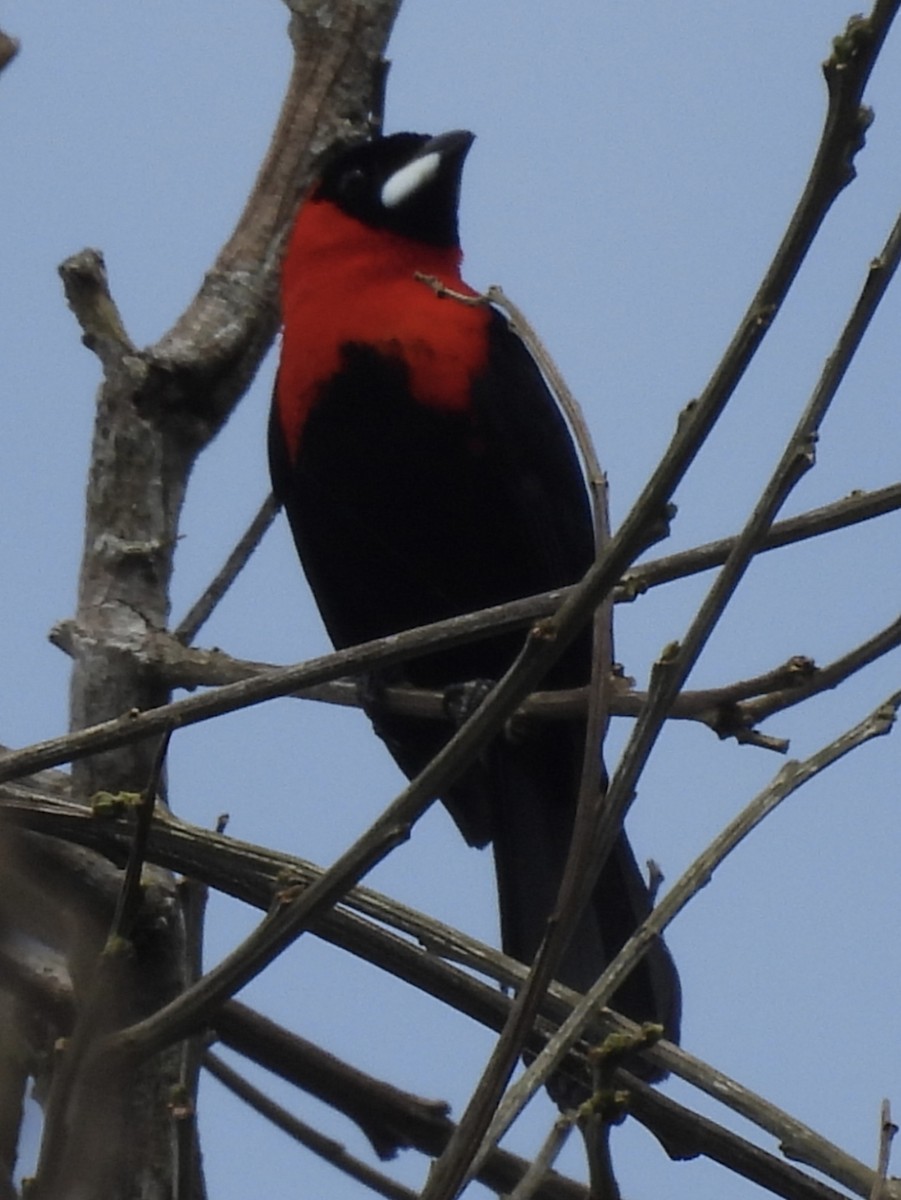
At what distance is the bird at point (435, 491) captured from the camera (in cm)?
294

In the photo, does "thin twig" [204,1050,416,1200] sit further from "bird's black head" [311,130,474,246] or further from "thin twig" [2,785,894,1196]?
"bird's black head" [311,130,474,246]

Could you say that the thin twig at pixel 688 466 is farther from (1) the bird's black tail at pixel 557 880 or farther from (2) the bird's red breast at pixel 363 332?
(2) the bird's red breast at pixel 363 332

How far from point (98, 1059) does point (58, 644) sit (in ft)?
4.27

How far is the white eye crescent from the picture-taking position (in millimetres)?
3412

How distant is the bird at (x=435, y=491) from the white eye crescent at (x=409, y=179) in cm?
35

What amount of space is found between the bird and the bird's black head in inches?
12.4

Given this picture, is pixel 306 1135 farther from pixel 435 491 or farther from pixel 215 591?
pixel 435 491

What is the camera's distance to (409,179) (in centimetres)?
343

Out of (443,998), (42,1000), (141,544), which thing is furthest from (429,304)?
(443,998)

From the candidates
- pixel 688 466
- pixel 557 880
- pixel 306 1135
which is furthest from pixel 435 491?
pixel 688 466

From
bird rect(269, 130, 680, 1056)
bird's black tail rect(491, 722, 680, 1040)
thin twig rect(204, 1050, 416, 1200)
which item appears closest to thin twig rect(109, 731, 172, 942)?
thin twig rect(204, 1050, 416, 1200)

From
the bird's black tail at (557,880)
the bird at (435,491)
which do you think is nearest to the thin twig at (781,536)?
the bird's black tail at (557,880)

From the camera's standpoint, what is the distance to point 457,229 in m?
3.52

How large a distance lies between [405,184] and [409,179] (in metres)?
0.02
